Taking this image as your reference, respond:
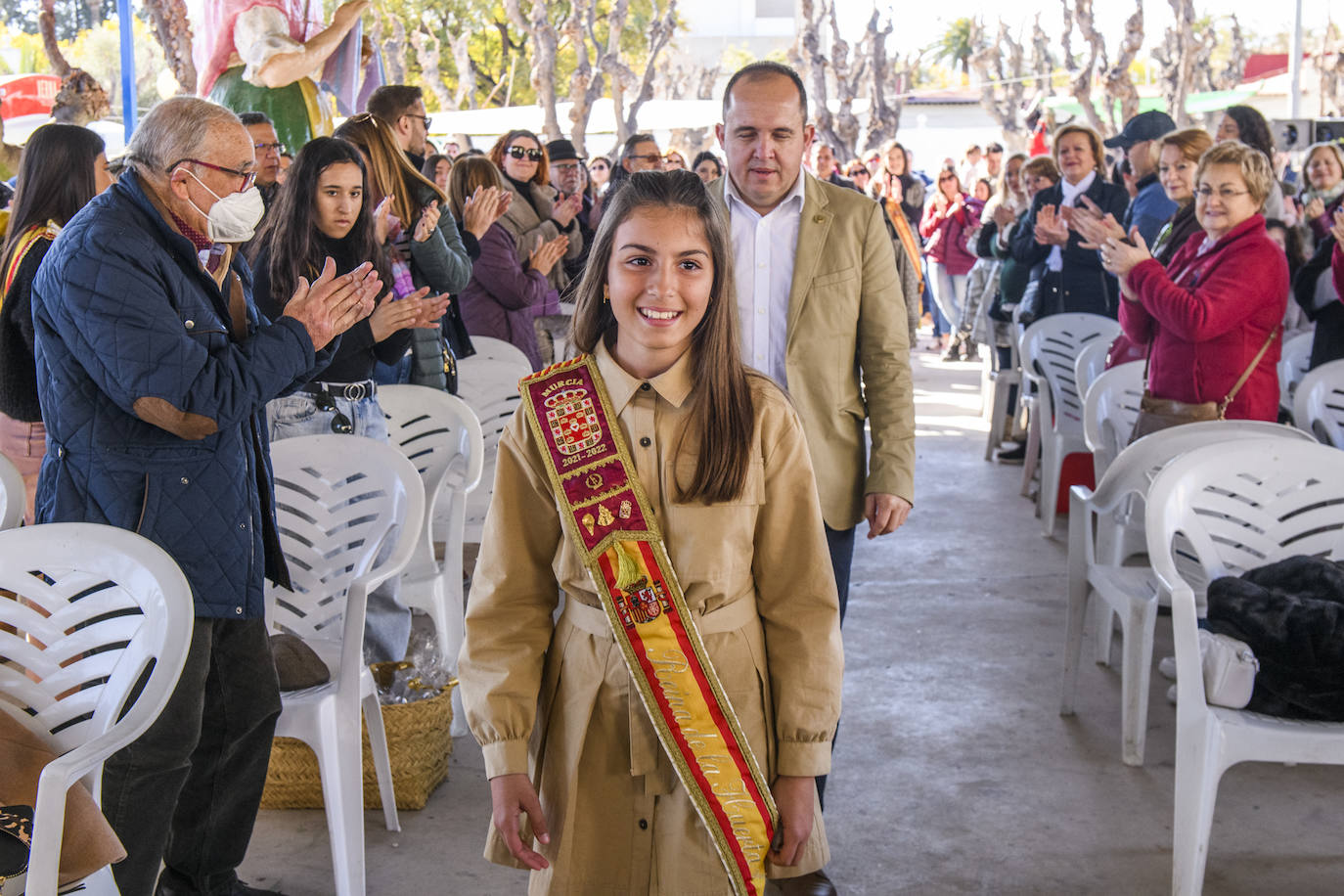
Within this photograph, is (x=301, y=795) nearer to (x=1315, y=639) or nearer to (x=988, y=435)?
(x=1315, y=639)

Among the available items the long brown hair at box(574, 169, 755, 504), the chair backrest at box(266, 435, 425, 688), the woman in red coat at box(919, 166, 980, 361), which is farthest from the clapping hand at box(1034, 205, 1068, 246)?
the woman in red coat at box(919, 166, 980, 361)

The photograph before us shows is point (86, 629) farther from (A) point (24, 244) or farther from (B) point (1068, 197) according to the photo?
(B) point (1068, 197)

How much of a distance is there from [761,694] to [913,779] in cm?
207

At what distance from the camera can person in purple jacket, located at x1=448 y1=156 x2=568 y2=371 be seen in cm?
575

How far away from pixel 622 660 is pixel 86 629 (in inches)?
45.0

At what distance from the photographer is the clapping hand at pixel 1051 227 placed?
6414 mm

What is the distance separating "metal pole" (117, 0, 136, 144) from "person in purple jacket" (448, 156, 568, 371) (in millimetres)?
1443

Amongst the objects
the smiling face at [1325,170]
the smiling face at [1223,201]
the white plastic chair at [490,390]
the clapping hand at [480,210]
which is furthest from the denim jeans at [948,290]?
the smiling face at [1223,201]

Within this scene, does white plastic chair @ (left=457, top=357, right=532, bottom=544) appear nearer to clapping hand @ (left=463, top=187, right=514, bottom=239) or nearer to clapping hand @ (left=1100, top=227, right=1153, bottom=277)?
clapping hand @ (left=463, top=187, right=514, bottom=239)

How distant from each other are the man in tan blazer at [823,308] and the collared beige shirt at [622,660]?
104cm

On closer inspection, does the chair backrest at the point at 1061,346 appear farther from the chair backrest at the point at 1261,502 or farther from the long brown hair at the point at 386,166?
the long brown hair at the point at 386,166

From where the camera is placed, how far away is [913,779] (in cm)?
392

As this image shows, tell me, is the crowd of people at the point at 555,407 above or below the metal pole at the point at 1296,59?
below

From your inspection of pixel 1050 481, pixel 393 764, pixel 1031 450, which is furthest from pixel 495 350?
pixel 1031 450
